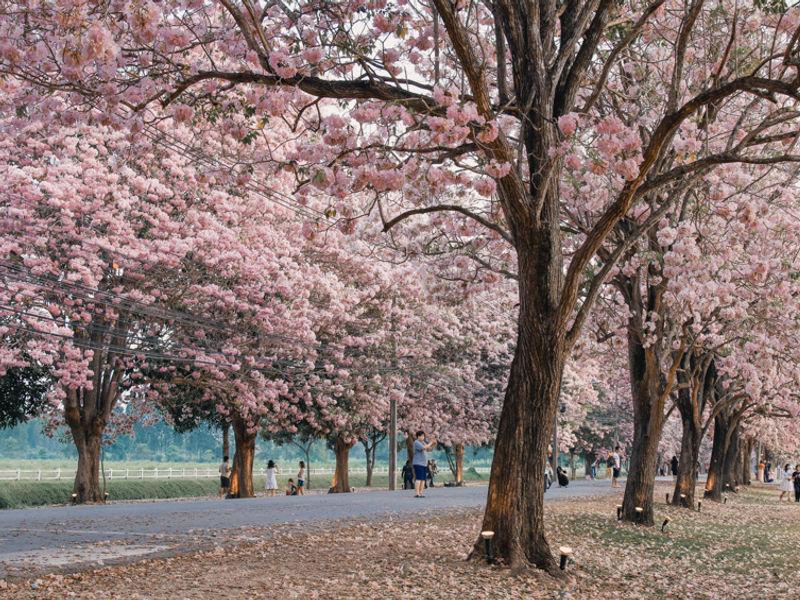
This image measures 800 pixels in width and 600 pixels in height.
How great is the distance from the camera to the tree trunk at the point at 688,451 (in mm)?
25250

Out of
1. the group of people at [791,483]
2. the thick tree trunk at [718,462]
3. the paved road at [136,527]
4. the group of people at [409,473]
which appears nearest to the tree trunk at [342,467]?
the group of people at [409,473]

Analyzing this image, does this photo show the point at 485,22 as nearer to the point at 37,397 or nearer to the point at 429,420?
the point at 37,397

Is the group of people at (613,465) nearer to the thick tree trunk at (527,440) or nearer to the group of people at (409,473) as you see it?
the group of people at (409,473)

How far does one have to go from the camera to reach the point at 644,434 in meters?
18.9

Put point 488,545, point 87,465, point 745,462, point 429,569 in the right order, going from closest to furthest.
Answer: point 429,569 → point 488,545 → point 87,465 → point 745,462

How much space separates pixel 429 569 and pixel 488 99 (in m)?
5.15

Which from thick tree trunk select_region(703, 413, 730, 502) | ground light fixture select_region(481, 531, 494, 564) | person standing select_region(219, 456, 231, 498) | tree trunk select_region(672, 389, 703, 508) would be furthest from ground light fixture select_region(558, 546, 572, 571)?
person standing select_region(219, 456, 231, 498)

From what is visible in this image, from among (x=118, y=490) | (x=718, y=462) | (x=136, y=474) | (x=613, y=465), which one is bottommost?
(x=136, y=474)

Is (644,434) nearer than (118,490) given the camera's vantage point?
Yes

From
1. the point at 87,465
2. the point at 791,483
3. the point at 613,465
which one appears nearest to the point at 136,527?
the point at 87,465

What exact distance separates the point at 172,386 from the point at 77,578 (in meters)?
21.0

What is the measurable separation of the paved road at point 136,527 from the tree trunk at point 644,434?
181 inches

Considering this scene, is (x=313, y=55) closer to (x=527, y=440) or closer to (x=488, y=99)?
(x=488, y=99)

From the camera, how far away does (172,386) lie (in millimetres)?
29625
